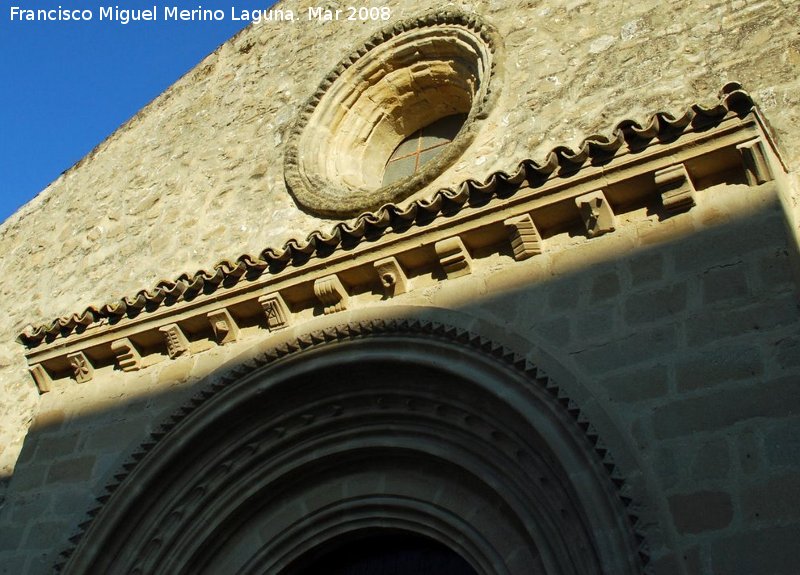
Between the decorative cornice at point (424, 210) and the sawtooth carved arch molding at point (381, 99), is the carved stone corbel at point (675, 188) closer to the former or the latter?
the decorative cornice at point (424, 210)

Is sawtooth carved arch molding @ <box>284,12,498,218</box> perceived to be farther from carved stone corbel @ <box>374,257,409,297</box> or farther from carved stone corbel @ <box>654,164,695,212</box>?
carved stone corbel @ <box>654,164,695,212</box>

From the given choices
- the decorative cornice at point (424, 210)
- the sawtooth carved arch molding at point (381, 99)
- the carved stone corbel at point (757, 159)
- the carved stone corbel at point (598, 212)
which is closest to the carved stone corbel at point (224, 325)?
the decorative cornice at point (424, 210)

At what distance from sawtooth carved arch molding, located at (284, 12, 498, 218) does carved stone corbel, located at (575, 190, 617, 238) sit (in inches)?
92.4

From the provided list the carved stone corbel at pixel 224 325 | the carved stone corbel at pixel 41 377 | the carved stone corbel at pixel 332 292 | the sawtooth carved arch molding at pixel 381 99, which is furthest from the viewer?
the sawtooth carved arch molding at pixel 381 99

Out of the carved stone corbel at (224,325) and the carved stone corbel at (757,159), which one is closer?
the carved stone corbel at (757,159)

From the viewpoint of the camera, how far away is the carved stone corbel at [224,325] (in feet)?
20.1

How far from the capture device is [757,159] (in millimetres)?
4633

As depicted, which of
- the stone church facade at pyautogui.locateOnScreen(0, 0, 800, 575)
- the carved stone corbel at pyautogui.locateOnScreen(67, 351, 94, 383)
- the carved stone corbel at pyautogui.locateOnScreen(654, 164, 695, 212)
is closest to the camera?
the stone church facade at pyautogui.locateOnScreen(0, 0, 800, 575)

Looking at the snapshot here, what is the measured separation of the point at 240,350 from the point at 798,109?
136 inches

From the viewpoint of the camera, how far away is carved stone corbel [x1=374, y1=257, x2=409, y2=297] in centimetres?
558

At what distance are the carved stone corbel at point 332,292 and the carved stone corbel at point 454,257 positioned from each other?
0.68 m

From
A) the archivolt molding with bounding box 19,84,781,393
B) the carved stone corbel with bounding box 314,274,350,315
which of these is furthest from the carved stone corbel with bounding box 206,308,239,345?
the carved stone corbel with bounding box 314,274,350,315

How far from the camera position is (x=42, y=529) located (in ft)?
19.4

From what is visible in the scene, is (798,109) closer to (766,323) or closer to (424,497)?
(766,323)
